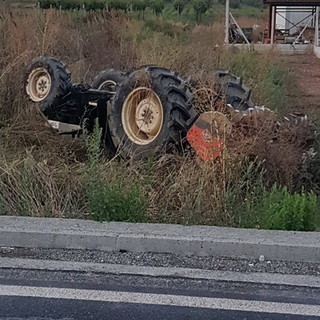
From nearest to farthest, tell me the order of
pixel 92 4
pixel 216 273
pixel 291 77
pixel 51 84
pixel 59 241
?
pixel 216 273 < pixel 59 241 < pixel 51 84 < pixel 291 77 < pixel 92 4

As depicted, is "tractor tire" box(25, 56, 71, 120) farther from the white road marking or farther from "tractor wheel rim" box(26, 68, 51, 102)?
the white road marking

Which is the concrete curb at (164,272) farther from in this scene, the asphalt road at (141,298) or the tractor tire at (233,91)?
the tractor tire at (233,91)

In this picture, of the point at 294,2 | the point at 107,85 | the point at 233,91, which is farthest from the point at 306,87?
the point at 294,2

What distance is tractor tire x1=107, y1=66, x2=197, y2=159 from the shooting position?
7.50 metres

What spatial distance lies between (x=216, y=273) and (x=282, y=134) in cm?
292

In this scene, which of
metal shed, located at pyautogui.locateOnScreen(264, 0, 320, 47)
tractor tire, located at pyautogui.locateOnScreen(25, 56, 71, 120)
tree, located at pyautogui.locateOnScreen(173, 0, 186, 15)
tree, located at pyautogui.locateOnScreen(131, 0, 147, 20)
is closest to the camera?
tractor tire, located at pyautogui.locateOnScreen(25, 56, 71, 120)

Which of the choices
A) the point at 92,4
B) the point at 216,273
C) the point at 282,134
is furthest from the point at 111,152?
the point at 92,4

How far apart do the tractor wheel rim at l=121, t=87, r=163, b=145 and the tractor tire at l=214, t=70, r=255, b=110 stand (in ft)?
2.63

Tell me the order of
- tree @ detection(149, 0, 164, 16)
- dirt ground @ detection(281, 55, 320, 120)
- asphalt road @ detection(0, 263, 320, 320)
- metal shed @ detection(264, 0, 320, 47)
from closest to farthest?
asphalt road @ detection(0, 263, 320, 320), dirt ground @ detection(281, 55, 320, 120), tree @ detection(149, 0, 164, 16), metal shed @ detection(264, 0, 320, 47)

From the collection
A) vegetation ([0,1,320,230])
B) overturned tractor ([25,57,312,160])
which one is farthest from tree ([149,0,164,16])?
overturned tractor ([25,57,312,160])

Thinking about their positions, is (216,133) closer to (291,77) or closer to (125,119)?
(125,119)

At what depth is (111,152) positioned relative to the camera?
8.18 m

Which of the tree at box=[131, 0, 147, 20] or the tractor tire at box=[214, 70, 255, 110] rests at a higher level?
the tree at box=[131, 0, 147, 20]

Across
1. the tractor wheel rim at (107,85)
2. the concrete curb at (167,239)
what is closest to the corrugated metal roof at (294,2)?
the tractor wheel rim at (107,85)
